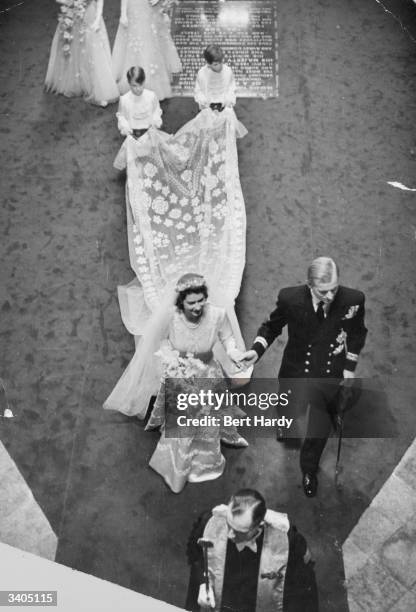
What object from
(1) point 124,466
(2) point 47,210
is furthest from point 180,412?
(2) point 47,210

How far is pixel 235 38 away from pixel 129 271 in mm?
3655

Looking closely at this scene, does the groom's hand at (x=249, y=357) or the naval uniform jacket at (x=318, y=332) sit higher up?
the naval uniform jacket at (x=318, y=332)

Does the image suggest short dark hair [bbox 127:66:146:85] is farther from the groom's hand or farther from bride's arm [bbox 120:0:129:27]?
the groom's hand

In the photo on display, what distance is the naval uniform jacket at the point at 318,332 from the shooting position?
4.06 meters

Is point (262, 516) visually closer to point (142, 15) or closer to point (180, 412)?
point (180, 412)

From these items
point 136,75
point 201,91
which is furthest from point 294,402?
point 201,91

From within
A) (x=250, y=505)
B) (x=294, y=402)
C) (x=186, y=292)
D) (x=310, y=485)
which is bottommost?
(x=250, y=505)

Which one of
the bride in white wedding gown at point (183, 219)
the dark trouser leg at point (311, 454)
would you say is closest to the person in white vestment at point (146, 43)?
the bride in white wedding gown at point (183, 219)

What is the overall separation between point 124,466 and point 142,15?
15.3ft

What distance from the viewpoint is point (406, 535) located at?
176 inches

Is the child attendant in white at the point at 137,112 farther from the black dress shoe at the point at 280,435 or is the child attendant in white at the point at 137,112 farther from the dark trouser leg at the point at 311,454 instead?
the dark trouser leg at the point at 311,454

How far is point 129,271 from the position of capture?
5.95 meters

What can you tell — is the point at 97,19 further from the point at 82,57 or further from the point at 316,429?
the point at 316,429

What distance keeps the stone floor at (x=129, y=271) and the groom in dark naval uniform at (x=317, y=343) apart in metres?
0.43
